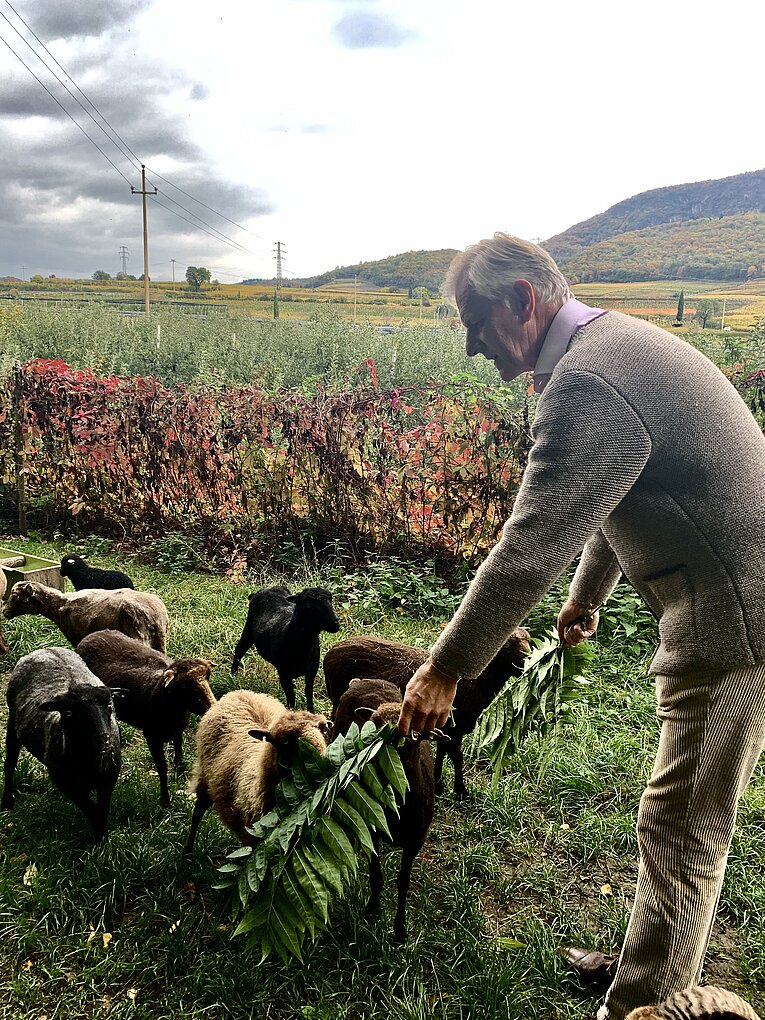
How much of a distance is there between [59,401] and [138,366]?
7403 mm

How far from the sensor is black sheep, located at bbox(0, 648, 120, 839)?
3217 mm

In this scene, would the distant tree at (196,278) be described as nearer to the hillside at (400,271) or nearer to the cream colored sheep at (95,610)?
the hillside at (400,271)

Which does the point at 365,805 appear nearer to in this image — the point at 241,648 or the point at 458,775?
the point at 458,775

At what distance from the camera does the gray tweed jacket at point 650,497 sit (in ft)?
6.26

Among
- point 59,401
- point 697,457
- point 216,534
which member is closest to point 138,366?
point 59,401

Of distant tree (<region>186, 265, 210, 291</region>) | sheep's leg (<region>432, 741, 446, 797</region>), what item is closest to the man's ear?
sheep's leg (<region>432, 741, 446, 797</region>)

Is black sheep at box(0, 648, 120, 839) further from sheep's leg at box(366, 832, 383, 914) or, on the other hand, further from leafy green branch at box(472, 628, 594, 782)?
leafy green branch at box(472, 628, 594, 782)

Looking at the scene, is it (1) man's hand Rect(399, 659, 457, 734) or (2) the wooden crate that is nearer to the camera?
(1) man's hand Rect(399, 659, 457, 734)

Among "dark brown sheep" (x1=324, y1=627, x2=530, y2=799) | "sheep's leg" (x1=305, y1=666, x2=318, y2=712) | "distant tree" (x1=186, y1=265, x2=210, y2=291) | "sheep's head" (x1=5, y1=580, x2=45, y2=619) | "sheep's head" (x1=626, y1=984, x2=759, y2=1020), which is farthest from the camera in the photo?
"distant tree" (x1=186, y1=265, x2=210, y2=291)

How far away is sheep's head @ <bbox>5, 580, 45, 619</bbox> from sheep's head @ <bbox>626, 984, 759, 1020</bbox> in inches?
185

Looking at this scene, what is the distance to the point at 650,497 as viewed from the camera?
1991 millimetres

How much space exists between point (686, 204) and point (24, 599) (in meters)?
9.38

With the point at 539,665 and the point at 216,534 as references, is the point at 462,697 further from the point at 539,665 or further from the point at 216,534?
the point at 216,534

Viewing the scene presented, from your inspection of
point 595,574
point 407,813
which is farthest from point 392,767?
point 595,574
